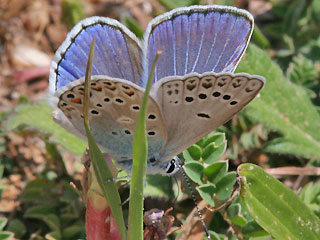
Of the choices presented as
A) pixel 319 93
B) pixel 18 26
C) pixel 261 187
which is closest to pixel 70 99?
pixel 261 187

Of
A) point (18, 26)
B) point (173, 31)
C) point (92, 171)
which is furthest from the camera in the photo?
point (18, 26)

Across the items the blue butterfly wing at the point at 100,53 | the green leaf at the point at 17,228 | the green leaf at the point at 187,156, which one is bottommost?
the green leaf at the point at 17,228

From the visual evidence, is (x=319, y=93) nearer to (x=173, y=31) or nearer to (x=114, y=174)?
(x=173, y=31)

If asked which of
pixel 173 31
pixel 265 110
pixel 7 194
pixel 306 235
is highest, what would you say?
pixel 173 31

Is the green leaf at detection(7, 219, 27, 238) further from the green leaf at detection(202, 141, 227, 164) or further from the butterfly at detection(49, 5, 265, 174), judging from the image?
the green leaf at detection(202, 141, 227, 164)

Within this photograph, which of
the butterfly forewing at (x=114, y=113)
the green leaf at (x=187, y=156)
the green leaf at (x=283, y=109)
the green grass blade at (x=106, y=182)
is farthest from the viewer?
the green leaf at (x=283, y=109)

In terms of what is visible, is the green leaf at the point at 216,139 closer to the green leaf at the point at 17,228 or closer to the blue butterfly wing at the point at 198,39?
the blue butterfly wing at the point at 198,39

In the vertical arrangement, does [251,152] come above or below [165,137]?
below

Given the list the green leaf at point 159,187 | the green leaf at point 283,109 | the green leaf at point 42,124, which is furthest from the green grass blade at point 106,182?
the green leaf at point 283,109
